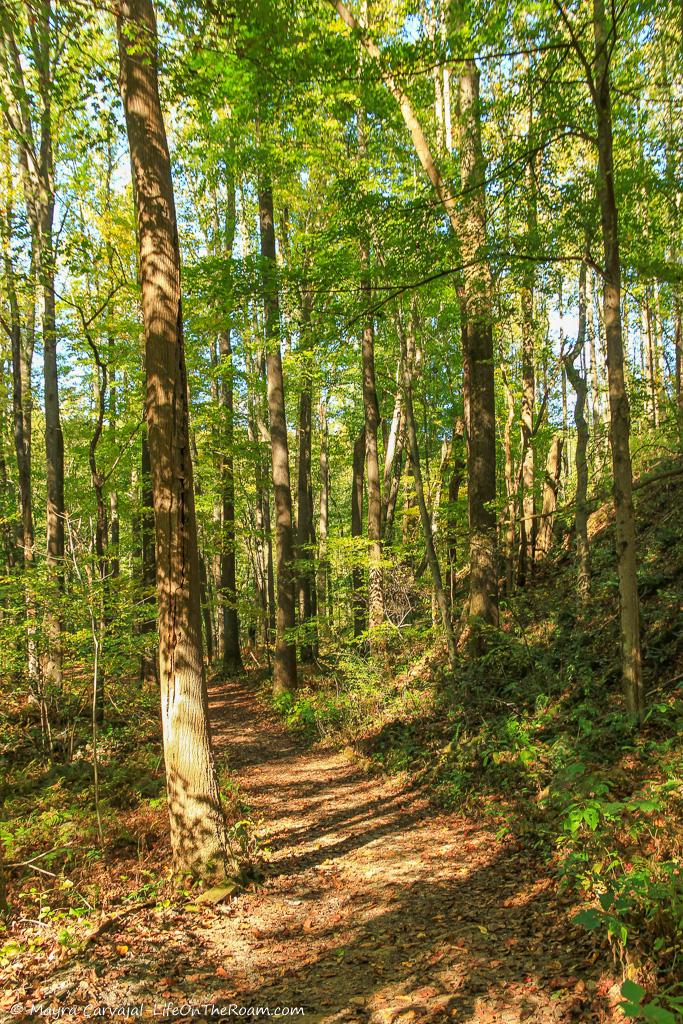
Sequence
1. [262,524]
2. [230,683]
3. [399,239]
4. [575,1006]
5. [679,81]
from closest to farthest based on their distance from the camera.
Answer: [575,1006] < [679,81] < [399,239] < [230,683] < [262,524]

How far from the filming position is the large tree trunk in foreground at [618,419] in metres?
5.65

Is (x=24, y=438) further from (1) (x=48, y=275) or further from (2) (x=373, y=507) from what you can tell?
(2) (x=373, y=507)

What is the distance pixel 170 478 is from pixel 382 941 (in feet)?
12.9

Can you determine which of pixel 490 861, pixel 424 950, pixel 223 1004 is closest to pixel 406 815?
pixel 490 861

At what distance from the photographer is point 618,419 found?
5.80m

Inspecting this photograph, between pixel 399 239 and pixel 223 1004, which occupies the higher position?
pixel 399 239

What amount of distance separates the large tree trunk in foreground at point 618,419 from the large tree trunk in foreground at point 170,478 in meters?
3.99

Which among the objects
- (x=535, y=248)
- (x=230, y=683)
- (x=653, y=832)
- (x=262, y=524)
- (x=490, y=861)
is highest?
(x=535, y=248)

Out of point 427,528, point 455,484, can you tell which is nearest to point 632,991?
point 427,528

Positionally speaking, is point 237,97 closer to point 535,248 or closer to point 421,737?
point 535,248

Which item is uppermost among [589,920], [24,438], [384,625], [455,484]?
[24,438]

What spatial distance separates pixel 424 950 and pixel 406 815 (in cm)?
283

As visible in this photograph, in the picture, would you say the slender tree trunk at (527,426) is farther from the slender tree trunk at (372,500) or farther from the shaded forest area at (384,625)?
the slender tree trunk at (372,500)

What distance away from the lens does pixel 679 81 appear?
20.4ft
